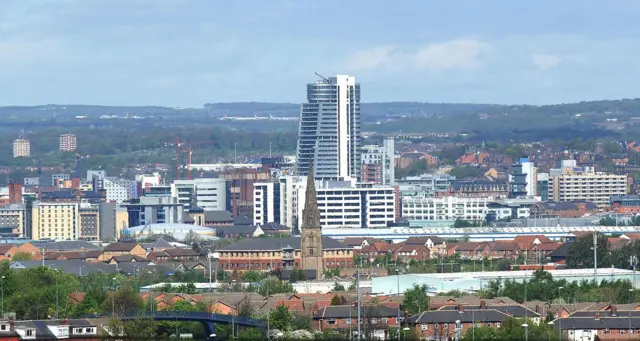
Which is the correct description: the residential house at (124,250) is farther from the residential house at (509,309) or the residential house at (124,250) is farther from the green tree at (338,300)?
the residential house at (509,309)

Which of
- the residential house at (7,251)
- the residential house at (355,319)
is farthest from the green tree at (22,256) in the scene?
the residential house at (355,319)

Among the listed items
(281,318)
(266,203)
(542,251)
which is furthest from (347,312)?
(266,203)

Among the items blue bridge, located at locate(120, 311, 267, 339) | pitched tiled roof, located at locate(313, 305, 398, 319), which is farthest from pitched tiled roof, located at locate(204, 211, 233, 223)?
blue bridge, located at locate(120, 311, 267, 339)

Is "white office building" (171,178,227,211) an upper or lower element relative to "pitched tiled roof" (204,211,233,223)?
upper

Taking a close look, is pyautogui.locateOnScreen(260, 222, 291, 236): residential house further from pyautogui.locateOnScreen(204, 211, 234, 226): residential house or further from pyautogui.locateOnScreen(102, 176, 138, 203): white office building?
Result: pyautogui.locateOnScreen(102, 176, 138, 203): white office building

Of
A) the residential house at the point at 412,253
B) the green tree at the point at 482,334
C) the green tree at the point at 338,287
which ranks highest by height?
the green tree at the point at 482,334

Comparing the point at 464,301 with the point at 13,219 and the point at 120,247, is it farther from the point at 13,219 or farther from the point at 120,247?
the point at 13,219
